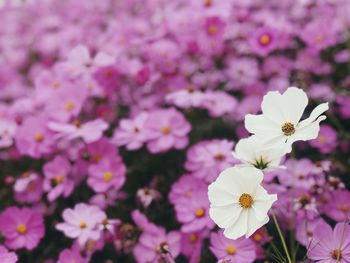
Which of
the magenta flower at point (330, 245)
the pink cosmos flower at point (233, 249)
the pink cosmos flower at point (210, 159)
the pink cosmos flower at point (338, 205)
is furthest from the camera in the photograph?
the pink cosmos flower at point (210, 159)

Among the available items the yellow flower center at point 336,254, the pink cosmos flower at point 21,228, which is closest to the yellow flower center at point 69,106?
the pink cosmos flower at point 21,228

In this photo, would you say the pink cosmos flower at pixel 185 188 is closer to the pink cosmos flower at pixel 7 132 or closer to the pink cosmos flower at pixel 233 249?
the pink cosmos flower at pixel 233 249

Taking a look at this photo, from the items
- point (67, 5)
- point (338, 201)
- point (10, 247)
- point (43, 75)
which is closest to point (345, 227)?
point (338, 201)

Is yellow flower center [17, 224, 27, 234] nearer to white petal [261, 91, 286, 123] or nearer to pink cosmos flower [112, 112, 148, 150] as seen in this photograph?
pink cosmos flower [112, 112, 148, 150]

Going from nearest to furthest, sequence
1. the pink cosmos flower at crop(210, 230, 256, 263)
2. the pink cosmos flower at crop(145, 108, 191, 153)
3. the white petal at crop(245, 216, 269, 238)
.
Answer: the white petal at crop(245, 216, 269, 238)
the pink cosmos flower at crop(210, 230, 256, 263)
the pink cosmos flower at crop(145, 108, 191, 153)

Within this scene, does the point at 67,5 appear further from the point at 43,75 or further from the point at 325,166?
the point at 325,166

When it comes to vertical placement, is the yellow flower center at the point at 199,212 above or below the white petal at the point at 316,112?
below

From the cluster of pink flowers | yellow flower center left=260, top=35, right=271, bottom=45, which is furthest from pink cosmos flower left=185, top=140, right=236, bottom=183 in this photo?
yellow flower center left=260, top=35, right=271, bottom=45
